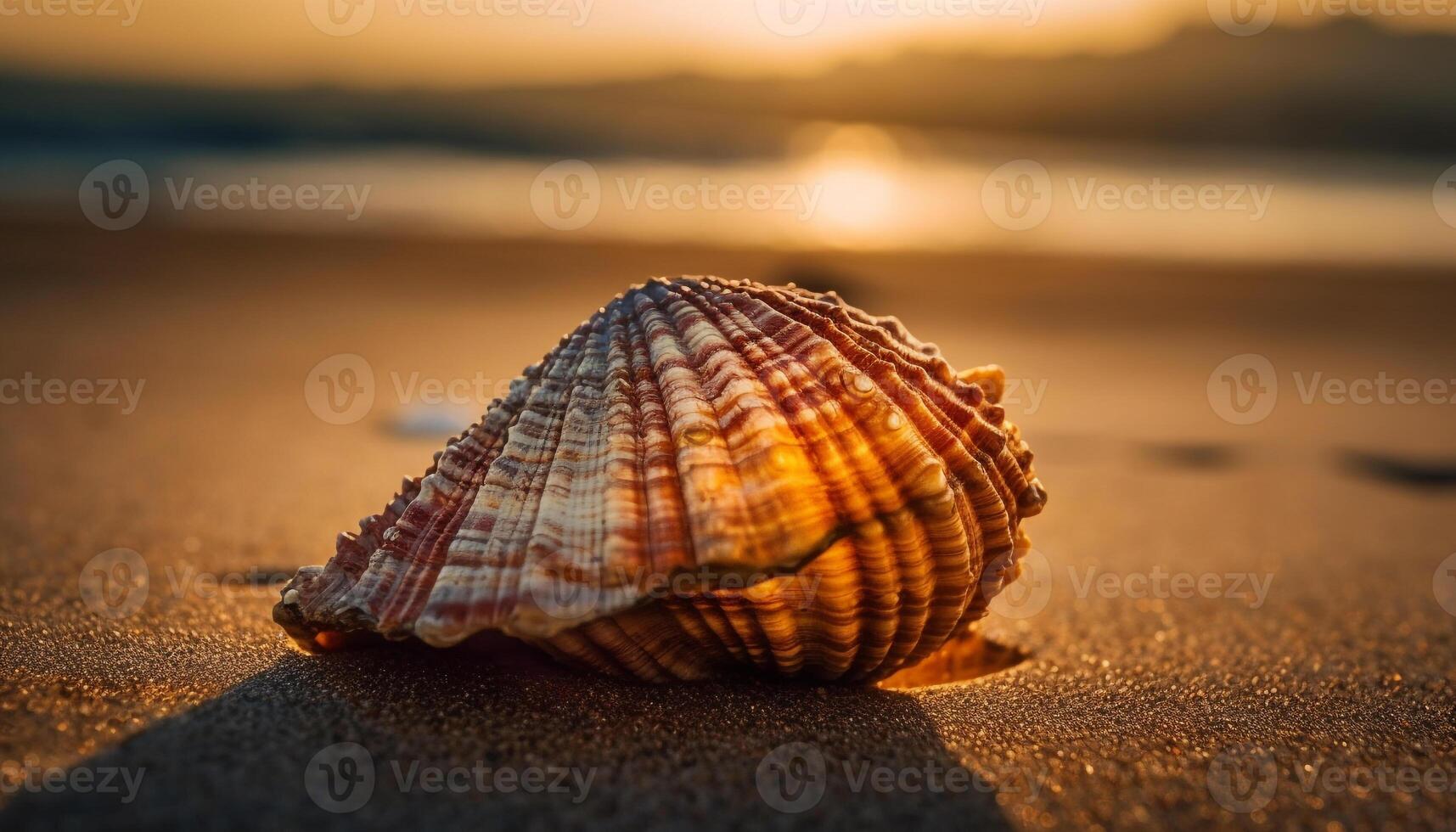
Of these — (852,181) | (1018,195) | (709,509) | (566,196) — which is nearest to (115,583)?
(709,509)

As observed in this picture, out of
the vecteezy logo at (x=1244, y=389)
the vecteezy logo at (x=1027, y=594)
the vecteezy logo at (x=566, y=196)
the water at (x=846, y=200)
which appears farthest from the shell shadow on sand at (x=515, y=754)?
the vecteezy logo at (x=566, y=196)

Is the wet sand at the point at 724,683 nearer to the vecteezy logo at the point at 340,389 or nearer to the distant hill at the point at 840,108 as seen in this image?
the vecteezy logo at the point at 340,389

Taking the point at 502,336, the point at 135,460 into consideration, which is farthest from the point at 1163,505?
the point at 502,336

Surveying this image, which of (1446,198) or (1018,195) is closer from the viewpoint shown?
(1446,198)

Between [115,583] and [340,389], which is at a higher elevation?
[340,389]

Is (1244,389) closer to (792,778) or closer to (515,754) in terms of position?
(792,778)

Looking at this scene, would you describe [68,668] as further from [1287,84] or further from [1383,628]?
[1287,84]

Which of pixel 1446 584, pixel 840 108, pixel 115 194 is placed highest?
pixel 840 108
